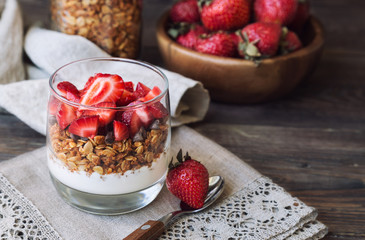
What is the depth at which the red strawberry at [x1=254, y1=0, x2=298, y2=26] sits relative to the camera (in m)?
1.04

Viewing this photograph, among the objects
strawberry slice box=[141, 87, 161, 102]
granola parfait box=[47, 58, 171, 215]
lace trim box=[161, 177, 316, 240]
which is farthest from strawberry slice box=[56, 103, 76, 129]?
lace trim box=[161, 177, 316, 240]

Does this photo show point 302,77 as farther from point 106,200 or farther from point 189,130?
point 106,200

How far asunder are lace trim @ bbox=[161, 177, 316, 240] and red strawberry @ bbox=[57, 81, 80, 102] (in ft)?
0.79

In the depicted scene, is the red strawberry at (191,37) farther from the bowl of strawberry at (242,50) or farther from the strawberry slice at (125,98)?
the strawberry slice at (125,98)

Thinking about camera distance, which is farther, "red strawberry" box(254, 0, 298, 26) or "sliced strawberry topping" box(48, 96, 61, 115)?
"red strawberry" box(254, 0, 298, 26)

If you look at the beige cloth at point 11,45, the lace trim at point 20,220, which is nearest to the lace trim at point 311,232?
the lace trim at point 20,220

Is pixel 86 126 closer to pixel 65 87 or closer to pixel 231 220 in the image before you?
pixel 65 87

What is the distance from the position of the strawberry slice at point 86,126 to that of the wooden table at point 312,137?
0.31 m

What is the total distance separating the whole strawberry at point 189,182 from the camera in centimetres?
69

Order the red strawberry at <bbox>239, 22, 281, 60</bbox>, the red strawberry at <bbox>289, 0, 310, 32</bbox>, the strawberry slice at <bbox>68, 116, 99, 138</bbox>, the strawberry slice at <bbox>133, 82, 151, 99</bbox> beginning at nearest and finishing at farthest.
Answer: the strawberry slice at <bbox>68, 116, 99, 138</bbox>
the strawberry slice at <bbox>133, 82, 151, 99</bbox>
the red strawberry at <bbox>239, 22, 281, 60</bbox>
the red strawberry at <bbox>289, 0, 310, 32</bbox>

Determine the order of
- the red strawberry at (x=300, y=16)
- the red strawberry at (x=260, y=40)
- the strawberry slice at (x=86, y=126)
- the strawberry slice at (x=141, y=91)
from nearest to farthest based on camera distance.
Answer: the strawberry slice at (x=86, y=126)
the strawberry slice at (x=141, y=91)
the red strawberry at (x=260, y=40)
the red strawberry at (x=300, y=16)

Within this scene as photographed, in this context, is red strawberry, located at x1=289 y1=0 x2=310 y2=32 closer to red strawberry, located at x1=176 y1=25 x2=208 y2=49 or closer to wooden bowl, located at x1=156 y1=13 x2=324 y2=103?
wooden bowl, located at x1=156 y1=13 x2=324 y2=103

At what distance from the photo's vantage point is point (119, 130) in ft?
2.01

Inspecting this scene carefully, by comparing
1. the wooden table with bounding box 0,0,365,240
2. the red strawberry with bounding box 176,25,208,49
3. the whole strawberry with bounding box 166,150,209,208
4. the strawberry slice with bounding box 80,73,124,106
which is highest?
the strawberry slice with bounding box 80,73,124,106
